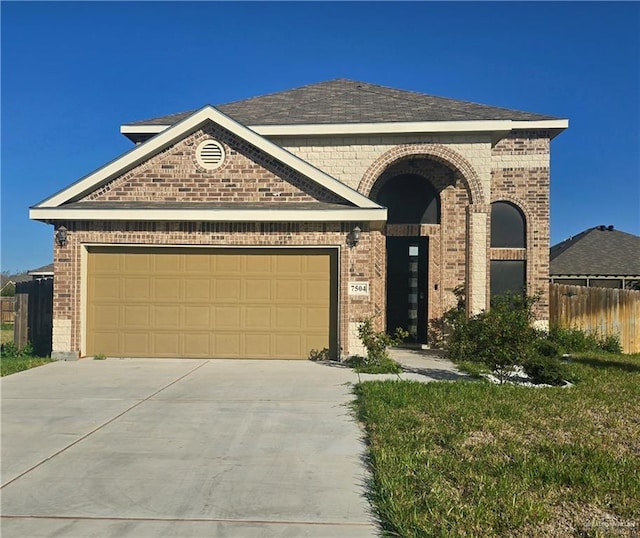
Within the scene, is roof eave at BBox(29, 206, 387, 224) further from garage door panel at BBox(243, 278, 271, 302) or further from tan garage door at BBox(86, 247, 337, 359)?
garage door panel at BBox(243, 278, 271, 302)

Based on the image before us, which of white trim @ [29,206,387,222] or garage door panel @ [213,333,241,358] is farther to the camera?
garage door panel @ [213,333,241,358]

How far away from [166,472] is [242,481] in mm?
755

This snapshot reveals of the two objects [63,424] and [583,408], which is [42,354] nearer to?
[63,424]

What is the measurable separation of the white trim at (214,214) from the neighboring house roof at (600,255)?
1593 cm

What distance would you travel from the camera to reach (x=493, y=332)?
27.7 feet

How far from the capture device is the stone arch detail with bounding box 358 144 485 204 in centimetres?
1267

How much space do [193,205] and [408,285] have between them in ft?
21.2

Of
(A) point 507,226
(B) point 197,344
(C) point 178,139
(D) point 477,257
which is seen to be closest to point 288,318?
(B) point 197,344

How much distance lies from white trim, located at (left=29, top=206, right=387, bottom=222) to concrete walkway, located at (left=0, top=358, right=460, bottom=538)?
352cm

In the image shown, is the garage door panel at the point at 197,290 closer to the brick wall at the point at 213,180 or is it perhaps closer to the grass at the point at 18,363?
the brick wall at the point at 213,180

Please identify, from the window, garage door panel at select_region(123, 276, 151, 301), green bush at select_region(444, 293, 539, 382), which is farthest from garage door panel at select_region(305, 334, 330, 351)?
the window

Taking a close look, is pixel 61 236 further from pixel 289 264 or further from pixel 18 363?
pixel 289 264

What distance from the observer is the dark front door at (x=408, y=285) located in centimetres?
1397

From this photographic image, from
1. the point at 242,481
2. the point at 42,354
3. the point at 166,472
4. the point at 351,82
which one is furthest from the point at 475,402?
the point at 351,82
